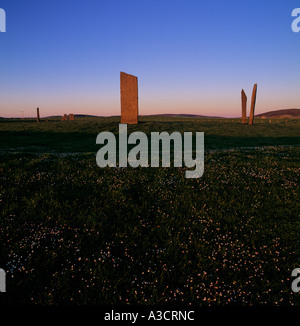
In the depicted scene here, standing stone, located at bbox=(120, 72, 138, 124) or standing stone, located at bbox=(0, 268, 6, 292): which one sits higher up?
standing stone, located at bbox=(120, 72, 138, 124)

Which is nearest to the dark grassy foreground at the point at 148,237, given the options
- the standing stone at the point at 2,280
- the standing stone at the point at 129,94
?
the standing stone at the point at 2,280

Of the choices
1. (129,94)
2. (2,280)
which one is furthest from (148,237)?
(129,94)

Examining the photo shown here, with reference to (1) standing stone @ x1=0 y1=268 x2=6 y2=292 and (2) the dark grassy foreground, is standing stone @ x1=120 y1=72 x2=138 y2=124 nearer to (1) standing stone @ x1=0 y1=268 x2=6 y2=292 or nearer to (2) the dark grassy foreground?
(2) the dark grassy foreground

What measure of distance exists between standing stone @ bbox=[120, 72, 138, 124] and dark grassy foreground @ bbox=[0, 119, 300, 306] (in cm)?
2563

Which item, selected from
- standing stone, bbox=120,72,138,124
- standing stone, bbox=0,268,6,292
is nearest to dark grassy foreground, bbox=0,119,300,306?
standing stone, bbox=0,268,6,292

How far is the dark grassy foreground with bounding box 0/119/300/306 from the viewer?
13.7 ft

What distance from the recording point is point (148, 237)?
567cm

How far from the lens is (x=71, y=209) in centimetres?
670

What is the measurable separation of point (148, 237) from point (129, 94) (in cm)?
3041

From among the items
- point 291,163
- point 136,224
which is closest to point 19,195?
point 136,224

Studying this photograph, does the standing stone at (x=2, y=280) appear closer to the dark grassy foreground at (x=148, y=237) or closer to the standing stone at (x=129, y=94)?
the dark grassy foreground at (x=148, y=237)
